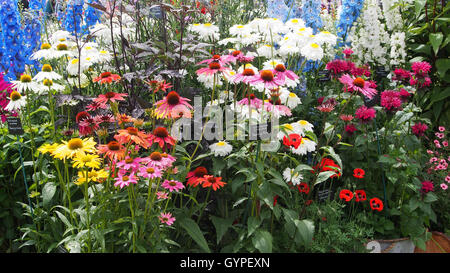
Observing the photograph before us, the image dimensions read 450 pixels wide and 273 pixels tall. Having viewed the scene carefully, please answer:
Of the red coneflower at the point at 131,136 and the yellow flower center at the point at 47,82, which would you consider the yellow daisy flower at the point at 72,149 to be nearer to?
the red coneflower at the point at 131,136

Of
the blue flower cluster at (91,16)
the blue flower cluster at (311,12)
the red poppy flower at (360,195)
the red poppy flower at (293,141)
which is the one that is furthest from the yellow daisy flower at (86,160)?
the blue flower cluster at (311,12)

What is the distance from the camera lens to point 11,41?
237cm

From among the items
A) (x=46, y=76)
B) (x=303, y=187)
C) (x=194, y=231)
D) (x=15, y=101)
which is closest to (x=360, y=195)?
(x=303, y=187)

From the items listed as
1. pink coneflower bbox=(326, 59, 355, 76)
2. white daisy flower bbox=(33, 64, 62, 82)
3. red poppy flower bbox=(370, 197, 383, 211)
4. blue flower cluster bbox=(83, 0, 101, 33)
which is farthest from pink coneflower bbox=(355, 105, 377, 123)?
blue flower cluster bbox=(83, 0, 101, 33)

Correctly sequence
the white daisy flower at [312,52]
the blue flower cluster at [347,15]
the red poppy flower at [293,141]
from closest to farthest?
the red poppy flower at [293,141]
the white daisy flower at [312,52]
the blue flower cluster at [347,15]

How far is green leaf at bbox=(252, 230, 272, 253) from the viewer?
5.20 ft

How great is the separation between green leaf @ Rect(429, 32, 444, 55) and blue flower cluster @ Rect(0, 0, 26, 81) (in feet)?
8.54

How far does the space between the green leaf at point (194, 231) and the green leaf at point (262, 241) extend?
7.7 inches

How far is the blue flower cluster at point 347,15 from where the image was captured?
113 inches

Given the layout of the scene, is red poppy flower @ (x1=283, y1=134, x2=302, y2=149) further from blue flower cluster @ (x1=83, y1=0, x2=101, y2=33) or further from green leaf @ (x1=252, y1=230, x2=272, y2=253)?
blue flower cluster @ (x1=83, y1=0, x2=101, y2=33)

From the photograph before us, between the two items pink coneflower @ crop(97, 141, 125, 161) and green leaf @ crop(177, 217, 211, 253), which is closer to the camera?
pink coneflower @ crop(97, 141, 125, 161)

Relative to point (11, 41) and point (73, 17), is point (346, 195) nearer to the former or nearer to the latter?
point (73, 17)

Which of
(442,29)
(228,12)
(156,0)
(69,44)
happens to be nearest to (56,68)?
(69,44)

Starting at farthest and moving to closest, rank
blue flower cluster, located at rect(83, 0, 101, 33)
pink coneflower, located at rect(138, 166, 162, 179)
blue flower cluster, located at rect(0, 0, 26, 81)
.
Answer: blue flower cluster, located at rect(83, 0, 101, 33), blue flower cluster, located at rect(0, 0, 26, 81), pink coneflower, located at rect(138, 166, 162, 179)
